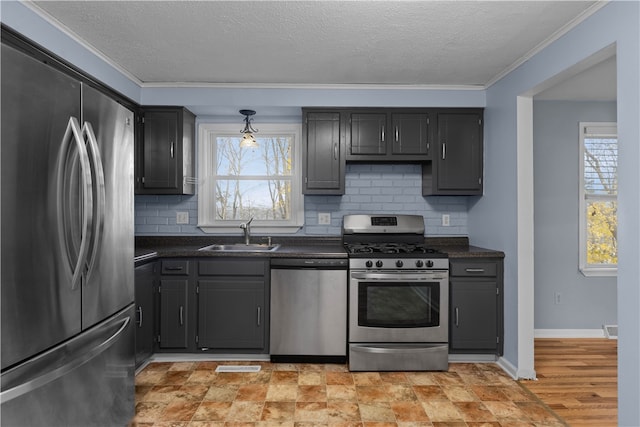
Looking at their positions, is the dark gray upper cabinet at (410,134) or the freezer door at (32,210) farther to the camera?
the dark gray upper cabinet at (410,134)

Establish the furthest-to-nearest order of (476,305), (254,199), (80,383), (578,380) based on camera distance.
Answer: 1. (254,199)
2. (476,305)
3. (578,380)
4. (80,383)

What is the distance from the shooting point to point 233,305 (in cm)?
309

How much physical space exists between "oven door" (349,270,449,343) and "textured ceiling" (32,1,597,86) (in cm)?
169

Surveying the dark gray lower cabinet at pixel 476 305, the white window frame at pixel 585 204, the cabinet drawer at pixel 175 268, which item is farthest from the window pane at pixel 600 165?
the cabinet drawer at pixel 175 268

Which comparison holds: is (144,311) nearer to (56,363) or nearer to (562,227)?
→ (56,363)

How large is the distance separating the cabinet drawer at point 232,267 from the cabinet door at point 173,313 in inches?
8.1

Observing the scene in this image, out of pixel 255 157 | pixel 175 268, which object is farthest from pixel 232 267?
Answer: pixel 255 157

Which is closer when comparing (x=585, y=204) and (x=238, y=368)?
(x=238, y=368)

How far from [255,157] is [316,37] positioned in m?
1.60

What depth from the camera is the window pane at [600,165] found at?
3.76 meters

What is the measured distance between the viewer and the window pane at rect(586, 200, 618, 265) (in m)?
3.76

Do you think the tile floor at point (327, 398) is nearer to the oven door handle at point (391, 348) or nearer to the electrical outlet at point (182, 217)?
the oven door handle at point (391, 348)

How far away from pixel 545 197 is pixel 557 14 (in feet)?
6.68

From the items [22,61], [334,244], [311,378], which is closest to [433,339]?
[311,378]
